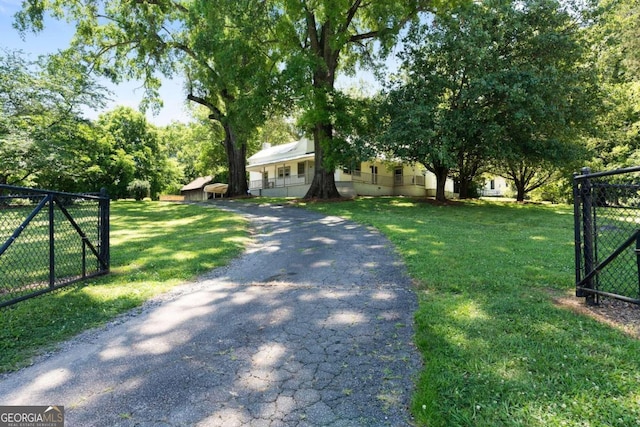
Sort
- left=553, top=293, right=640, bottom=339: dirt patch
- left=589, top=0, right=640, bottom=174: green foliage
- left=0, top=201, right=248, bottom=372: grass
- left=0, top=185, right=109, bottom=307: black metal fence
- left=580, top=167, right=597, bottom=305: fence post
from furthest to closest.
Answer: left=589, top=0, right=640, bottom=174: green foliage, left=0, top=185, right=109, bottom=307: black metal fence, left=580, top=167, right=597, bottom=305: fence post, left=0, top=201, right=248, bottom=372: grass, left=553, top=293, right=640, bottom=339: dirt patch

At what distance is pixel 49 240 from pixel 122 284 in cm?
122

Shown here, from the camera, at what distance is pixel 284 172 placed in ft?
102

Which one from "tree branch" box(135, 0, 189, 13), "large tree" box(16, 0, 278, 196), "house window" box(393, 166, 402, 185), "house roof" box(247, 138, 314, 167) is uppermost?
"tree branch" box(135, 0, 189, 13)

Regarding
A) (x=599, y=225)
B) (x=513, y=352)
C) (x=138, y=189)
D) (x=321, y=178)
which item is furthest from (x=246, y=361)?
(x=138, y=189)

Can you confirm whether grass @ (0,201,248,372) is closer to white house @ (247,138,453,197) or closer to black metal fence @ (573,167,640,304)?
black metal fence @ (573,167,640,304)

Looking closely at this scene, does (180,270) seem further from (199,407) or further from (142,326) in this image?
(199,407)

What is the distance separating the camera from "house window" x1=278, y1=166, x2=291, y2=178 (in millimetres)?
31216

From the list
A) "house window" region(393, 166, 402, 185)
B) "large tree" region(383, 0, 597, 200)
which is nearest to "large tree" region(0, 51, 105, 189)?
"large tree" region(383, 0, 597, 200)

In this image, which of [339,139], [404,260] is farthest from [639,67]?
[404,260]

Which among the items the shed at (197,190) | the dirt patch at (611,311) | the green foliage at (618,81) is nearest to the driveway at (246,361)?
the dirt patch at (611,311)

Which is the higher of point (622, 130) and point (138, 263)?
point (622, 130)

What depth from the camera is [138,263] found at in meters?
6.88

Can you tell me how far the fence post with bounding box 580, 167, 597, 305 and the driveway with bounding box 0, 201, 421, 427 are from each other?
2.02m

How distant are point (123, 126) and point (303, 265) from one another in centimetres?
3735
